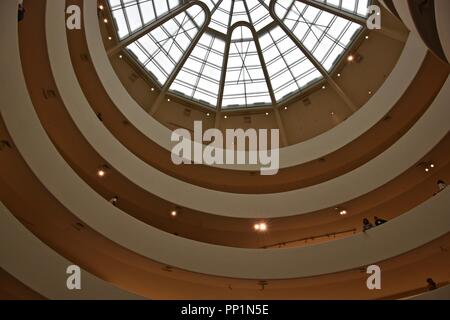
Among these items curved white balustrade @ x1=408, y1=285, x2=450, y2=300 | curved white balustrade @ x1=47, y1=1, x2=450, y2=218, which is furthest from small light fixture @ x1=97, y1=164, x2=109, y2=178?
curved white balustrade @ x1=408, y1=285, x2=450, y2=300

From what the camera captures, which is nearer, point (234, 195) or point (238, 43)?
point (234, 195)

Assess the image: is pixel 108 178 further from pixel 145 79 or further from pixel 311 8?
pixel 311 8

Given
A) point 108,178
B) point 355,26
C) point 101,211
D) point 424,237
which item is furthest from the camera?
point 355,26

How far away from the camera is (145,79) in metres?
21.7

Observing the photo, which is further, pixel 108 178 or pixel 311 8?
pixel 311 8

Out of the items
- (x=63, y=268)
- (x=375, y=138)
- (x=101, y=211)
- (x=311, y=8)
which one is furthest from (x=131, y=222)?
(x=311, y=8)

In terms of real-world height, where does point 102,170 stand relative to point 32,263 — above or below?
above

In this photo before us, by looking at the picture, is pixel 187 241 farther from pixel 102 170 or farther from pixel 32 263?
pixel 32 263

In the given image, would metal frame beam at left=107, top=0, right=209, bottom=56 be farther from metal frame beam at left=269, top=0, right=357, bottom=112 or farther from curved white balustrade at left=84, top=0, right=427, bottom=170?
metal frame beam at left=269, top=0, right=357, bottom=112

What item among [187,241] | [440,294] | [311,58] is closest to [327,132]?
[311,58]

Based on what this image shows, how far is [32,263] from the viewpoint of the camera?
459 inches

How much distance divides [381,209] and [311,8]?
10887 millimetres

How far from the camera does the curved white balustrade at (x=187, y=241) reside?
12.6 m

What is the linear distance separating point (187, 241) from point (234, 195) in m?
3.61
